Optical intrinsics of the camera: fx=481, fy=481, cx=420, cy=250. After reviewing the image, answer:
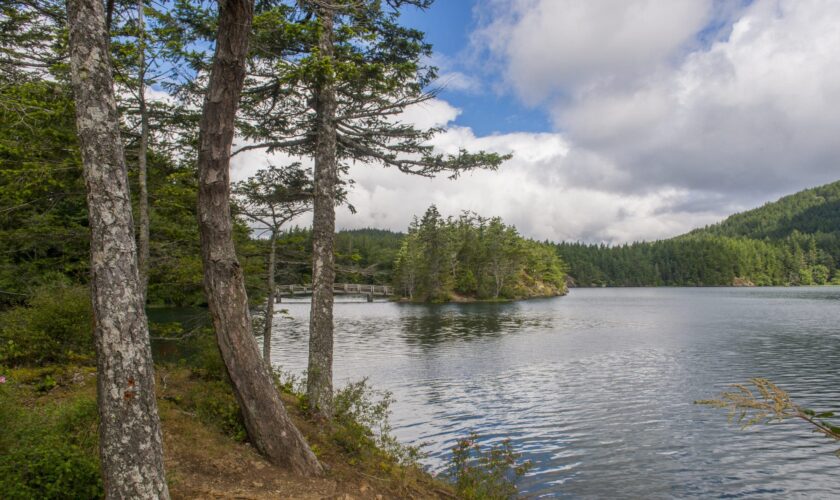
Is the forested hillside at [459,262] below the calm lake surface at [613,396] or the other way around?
the other way around

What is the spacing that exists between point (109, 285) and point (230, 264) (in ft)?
7.67

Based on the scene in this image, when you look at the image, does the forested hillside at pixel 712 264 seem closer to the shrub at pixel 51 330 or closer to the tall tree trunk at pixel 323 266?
the tall tree trunk at pixel 323 266

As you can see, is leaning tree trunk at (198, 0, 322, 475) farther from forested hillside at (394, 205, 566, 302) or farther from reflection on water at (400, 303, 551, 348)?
forested hillside at (394, 205, 566, 302)

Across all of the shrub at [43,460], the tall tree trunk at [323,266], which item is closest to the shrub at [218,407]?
the tall tree trunk at [323,266]

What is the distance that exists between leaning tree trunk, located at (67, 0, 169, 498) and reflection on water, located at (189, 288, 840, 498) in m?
8.35

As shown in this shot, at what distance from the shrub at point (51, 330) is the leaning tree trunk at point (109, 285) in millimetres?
6838

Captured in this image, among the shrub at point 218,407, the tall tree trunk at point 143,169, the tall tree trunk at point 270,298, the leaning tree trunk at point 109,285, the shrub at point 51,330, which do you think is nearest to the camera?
the leaning tree trunk at point 109,285

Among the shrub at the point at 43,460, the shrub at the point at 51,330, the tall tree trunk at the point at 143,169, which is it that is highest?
the tall tree trunk at the point at 143,169

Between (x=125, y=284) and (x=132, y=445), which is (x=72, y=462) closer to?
(x=132, y=445)

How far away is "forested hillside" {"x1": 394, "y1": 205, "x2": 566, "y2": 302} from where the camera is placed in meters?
82.3

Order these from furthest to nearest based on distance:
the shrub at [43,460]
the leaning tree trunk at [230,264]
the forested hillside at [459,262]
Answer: the forested hillside at [459,262] < the leaning tree trunk at [230,264] < the shrub at [43,460]

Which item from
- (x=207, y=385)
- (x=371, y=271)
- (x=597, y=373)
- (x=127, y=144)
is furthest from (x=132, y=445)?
(x=597, y=373)

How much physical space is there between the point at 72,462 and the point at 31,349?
6.82m

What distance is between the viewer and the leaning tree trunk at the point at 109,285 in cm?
445
